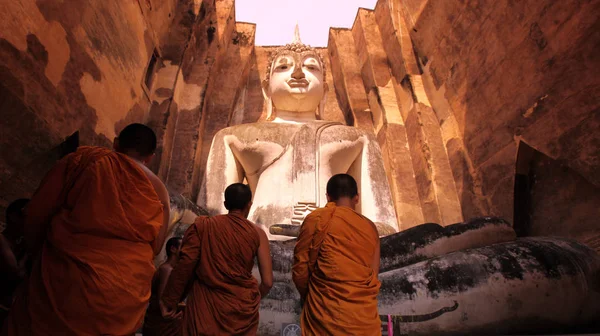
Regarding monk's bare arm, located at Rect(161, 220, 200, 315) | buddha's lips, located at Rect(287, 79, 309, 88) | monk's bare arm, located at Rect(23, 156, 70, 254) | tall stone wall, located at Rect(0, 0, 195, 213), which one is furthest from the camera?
buddha's lips, located at Rect(287, 79, 309, 88)

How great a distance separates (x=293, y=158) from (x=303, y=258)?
82.8 inches

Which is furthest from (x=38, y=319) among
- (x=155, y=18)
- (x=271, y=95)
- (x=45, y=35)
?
(x=155, y=18)

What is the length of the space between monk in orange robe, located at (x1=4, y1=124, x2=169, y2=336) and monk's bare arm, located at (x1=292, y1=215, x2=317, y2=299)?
1.79 ft

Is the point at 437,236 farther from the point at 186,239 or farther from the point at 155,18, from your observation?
the point at 155,18

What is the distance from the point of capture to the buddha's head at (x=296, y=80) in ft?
13.5

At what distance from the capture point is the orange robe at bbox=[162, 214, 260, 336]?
4.81 ft

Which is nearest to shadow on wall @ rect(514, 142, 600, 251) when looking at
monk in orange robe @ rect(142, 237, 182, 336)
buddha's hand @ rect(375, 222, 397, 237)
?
buddha's hand @ rect(375, 222, 397, 237)

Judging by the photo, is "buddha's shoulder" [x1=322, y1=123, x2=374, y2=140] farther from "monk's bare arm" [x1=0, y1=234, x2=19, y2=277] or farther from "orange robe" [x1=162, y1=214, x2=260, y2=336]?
"monk's bare arm" [x1=0, y1=234, x2=19, y2=277]

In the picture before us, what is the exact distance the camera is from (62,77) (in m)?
3.46

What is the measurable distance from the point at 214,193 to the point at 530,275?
2.52 m

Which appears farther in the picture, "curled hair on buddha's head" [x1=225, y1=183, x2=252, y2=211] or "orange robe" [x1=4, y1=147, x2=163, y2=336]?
"curled hair on buddha's head" [x1=225, y1=183, x2=252, y2=211]

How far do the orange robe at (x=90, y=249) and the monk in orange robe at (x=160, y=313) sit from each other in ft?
1.88

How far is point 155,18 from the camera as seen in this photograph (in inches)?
214

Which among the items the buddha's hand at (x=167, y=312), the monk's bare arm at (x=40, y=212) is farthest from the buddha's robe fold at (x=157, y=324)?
the monk's bare arm at (x=40, y=212)
